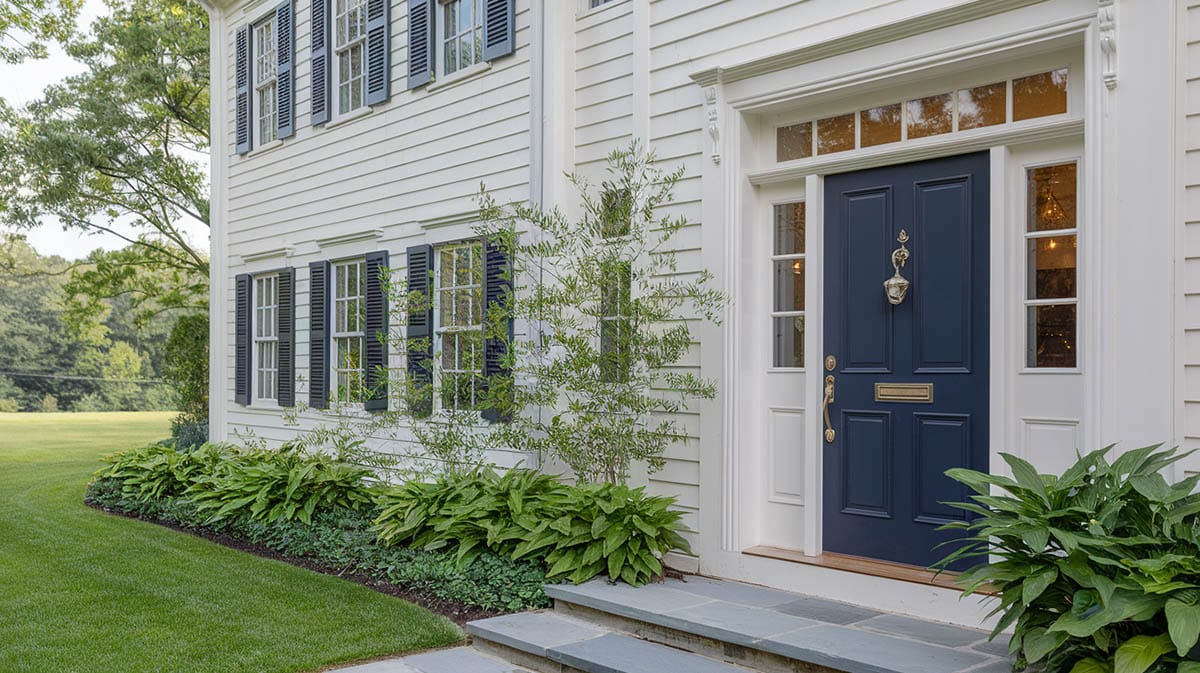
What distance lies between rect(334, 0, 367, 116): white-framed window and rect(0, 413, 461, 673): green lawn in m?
4.24

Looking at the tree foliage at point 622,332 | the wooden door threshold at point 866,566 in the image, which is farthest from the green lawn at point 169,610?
the wooden door threshold at point 866,566

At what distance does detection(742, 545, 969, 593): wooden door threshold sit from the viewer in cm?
449

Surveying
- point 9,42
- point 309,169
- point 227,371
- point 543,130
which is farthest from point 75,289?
point 543,130

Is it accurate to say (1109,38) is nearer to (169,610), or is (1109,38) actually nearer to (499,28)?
(499,28)

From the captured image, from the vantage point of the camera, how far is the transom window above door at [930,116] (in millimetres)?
4379

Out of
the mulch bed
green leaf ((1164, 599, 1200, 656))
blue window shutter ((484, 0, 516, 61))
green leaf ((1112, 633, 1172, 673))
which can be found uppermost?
blue window shutter ((484, 0, 516, 61))

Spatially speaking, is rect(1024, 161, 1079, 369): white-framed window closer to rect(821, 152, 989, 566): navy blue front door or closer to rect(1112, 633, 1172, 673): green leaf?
rect(821, 152, 989, 566): navy blue front door

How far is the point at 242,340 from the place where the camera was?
10883mm

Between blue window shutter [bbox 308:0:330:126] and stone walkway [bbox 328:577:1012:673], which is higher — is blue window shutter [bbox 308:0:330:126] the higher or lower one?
the higher one

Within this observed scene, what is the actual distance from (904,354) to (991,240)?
680mm

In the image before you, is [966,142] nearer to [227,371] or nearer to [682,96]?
[682,96]

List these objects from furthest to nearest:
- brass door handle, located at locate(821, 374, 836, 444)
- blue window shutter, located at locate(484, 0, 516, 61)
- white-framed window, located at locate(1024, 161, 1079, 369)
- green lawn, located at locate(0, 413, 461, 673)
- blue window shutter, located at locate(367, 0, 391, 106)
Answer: blue window shutter, located at locate(367, 0, 391, 106)
blue window shutter, located at locate(484, 0, 516, 61)
brass door handle, located at locate(821, 374, 836, 444)
green lawn, located at locate(0, 413, 461, 673)
white-framed window, located at locate(1024, 161, 1079, 369)

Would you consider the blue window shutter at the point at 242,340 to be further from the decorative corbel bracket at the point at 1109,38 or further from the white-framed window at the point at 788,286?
the decorative corbel bracket at the point at 1109,38

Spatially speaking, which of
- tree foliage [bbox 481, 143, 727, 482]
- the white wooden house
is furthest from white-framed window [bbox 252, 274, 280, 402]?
tree foliage [bbox 481, 143, 727, 482]
